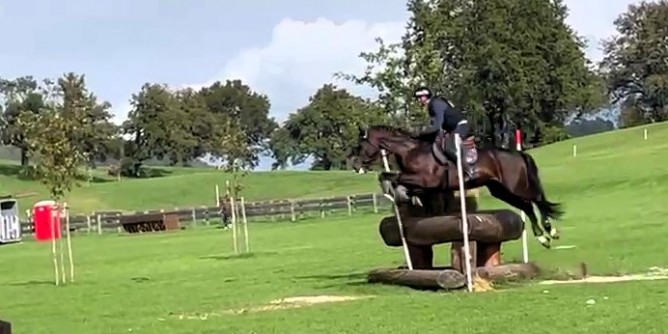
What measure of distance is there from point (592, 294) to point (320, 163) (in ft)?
438

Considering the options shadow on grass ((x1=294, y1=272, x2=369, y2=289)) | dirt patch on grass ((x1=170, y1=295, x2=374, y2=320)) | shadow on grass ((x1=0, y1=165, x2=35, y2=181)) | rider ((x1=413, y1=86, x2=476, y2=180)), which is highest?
shadow on grass ((x1=0, y1=165, x2=35, y2=181))

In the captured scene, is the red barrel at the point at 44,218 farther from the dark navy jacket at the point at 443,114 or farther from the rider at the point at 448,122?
the dark navy jacket at the point at 443,114

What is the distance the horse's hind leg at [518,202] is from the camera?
72.7ft

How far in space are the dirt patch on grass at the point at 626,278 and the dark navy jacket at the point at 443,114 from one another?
3156 mm

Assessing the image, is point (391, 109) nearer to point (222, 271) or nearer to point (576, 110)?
point (222, 271)

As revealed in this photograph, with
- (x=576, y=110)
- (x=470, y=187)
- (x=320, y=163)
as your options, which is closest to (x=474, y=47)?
(x=576, y=110)

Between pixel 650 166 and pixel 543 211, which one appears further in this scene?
pixel 650 166

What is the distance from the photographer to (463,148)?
2117 centimetres

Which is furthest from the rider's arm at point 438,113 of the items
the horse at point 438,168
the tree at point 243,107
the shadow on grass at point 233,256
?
the tree at point 243,107

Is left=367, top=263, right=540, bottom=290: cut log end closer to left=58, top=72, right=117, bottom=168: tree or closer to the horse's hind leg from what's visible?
the horse's hind leg

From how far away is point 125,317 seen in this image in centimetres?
1923

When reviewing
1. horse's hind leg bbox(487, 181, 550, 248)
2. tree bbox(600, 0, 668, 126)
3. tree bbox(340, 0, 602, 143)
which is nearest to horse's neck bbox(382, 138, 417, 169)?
horse's hind leg bbox(487, 181, 550, 248)

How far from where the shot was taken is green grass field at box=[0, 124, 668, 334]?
51.5ft

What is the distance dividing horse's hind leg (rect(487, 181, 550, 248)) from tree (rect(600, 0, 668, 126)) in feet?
322
